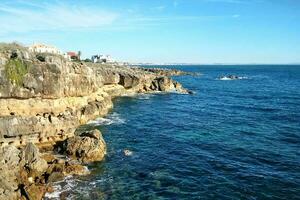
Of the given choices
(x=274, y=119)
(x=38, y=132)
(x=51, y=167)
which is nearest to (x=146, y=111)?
(x=274, y=119)

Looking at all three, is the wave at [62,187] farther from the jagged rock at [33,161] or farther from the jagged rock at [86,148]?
the jagged rock at [86,148]

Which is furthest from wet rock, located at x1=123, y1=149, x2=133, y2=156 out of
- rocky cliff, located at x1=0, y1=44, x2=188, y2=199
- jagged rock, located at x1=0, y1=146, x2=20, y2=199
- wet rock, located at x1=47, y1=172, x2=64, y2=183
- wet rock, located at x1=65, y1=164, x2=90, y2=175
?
jagged rock, located at x1=0, y1=146, x2=20, y2=199

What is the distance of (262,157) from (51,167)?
25.9 metres

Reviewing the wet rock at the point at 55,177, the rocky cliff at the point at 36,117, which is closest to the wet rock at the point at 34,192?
the rocky cliff at the point at 36,117

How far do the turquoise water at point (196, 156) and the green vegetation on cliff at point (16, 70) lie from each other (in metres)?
15.2

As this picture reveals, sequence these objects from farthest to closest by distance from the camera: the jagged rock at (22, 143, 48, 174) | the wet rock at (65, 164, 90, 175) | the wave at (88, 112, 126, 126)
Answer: the wave at (88, 112, 126, 126) < the wet rock at (65, 164, 90, 175) < the jagged rock at (22, 143, 48, 174)

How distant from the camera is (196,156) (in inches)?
1817

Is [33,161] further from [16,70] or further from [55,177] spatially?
[16,70]

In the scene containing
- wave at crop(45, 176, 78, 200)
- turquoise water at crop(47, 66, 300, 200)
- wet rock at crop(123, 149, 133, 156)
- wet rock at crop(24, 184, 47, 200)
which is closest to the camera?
wet rock at crop(24, 184, 47, 200)

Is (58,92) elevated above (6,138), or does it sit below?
above

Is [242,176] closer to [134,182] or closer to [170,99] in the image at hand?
[134,182]

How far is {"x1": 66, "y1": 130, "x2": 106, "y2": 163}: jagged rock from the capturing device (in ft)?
142

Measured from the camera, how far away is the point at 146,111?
79438 mm

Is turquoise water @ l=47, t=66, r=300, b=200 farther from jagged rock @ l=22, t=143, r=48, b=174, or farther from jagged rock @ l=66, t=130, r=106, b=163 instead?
jagged rock @ l=22, t=143, r=48, b=174
